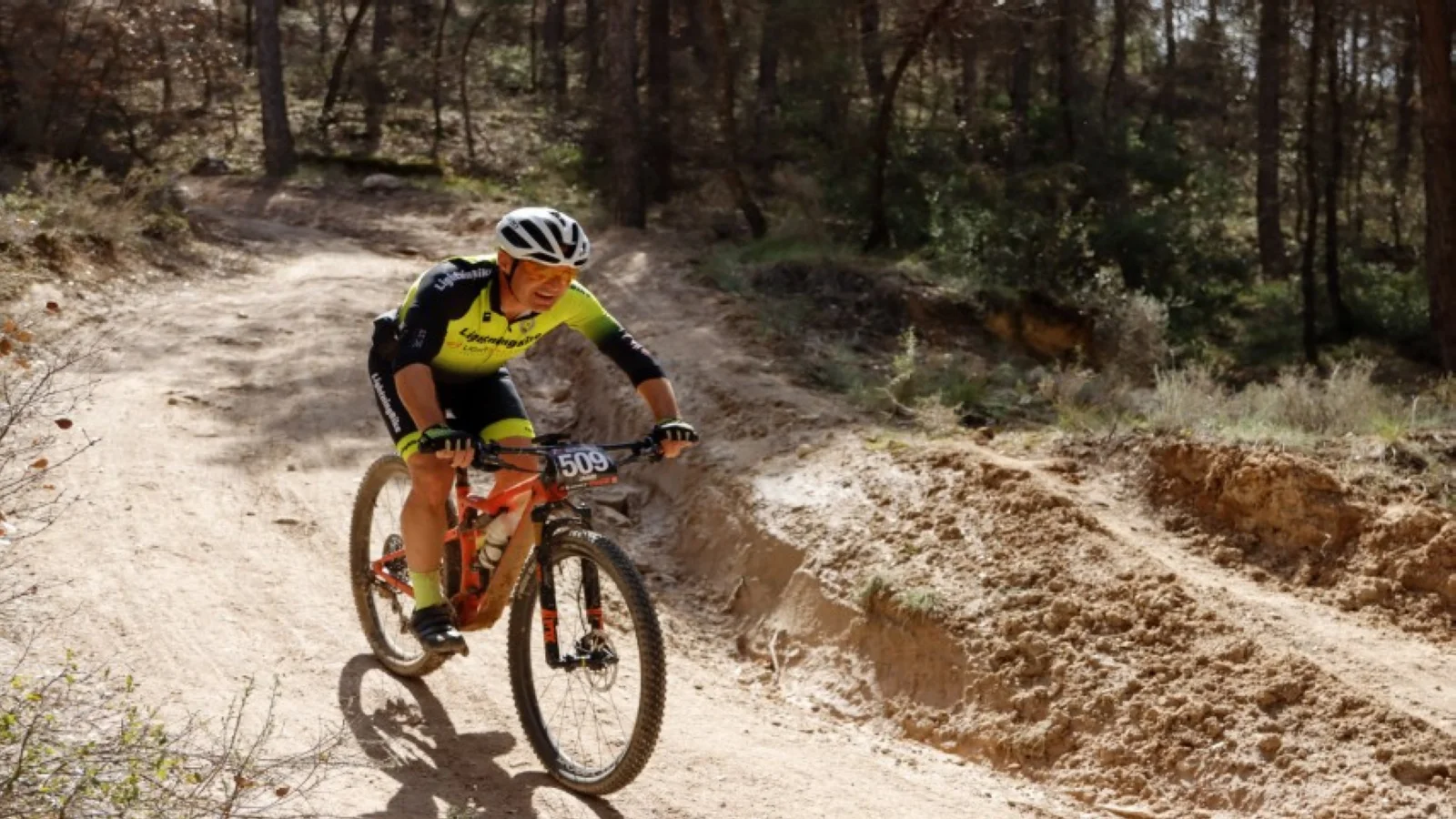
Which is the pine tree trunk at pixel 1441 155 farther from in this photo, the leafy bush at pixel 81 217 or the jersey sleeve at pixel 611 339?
the leafy bush at pixel 81 217

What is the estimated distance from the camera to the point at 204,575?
7211 millimetres

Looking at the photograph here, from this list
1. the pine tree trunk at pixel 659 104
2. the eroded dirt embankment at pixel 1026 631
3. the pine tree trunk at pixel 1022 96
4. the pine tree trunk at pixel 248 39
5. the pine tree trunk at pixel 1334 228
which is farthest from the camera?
the pine tree trunk at pixel 248 39

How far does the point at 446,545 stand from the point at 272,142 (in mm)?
22088

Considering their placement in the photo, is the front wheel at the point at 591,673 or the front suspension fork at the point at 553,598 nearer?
the front wheel at the point at 591,673

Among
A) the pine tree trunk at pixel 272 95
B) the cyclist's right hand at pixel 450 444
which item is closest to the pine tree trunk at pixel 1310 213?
the cyclist's right hand at pixel 450 444

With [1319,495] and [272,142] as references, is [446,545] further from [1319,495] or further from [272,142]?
[272,142]

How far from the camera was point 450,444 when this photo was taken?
16.3 feet

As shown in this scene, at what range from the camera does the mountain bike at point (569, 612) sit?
16.7 ft

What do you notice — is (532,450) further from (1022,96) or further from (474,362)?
(1022,96)

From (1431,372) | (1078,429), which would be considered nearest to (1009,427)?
(1078,429)

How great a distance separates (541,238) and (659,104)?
1891 cm

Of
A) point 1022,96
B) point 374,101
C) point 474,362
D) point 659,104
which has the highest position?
point 374,101

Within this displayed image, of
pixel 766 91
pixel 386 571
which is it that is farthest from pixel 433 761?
pixel 766 91

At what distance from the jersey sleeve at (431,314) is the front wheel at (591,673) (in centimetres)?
89
